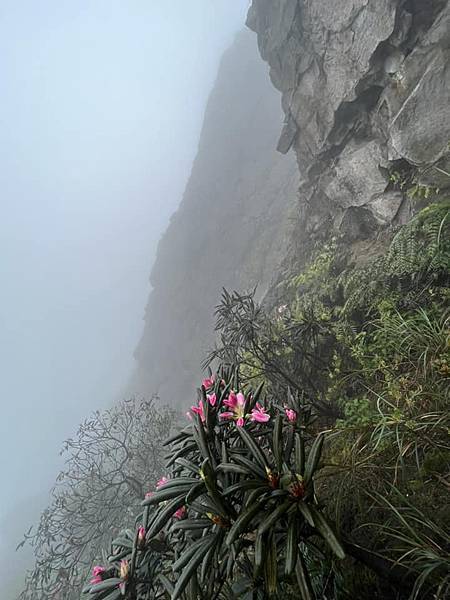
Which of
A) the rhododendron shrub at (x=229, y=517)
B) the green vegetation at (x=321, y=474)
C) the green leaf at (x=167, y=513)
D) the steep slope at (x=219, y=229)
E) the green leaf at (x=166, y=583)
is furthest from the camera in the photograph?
the steep slope at (x=219, y=229)

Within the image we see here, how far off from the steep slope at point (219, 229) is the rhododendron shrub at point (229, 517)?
44.5 ft

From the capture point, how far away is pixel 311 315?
408cm

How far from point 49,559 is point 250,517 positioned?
670 cm

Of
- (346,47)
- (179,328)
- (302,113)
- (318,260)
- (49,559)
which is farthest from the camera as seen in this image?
(179,328)

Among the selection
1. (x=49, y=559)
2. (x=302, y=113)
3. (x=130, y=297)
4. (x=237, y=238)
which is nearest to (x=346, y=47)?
(x=302, y=113)

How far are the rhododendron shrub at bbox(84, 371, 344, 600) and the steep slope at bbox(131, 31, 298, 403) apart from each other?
13.6m

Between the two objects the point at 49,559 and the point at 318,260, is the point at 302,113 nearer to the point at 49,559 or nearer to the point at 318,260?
the point at 318,260

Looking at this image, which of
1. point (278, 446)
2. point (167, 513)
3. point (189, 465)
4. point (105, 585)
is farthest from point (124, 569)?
point (278, 446)

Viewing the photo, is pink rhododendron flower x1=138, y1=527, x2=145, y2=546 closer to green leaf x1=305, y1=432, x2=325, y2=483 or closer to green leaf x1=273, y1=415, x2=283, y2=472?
green leaf x1=273, y1=415, x2=283, y2=472

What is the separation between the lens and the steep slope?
19.4 meters

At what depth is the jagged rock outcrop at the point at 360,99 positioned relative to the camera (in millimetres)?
4859

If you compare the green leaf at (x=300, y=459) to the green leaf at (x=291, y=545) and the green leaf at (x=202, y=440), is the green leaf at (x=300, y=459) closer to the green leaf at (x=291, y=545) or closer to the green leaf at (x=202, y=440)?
the green leaf at (x=291, y=545)

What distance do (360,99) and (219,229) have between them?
17.8 metres

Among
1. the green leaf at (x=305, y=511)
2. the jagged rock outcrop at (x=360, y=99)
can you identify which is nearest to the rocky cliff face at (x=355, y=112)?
the jagged rock outcrop at (x=360, y=99)
